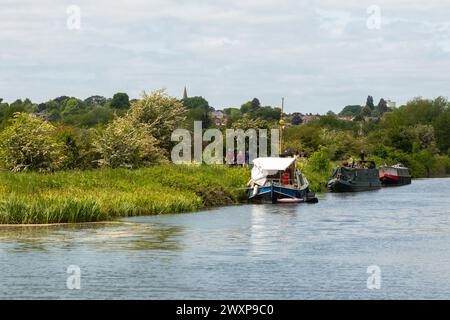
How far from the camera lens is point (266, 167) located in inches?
2601

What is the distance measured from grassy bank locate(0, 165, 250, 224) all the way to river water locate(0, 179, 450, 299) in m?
1.39

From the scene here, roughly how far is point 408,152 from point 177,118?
7384cm

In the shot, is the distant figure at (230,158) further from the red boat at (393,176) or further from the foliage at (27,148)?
the red boat at (393,176)

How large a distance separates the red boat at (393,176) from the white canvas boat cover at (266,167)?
42.7m

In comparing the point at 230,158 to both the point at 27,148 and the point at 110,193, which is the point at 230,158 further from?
the point at 110,193

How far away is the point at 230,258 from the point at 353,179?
2335 inches

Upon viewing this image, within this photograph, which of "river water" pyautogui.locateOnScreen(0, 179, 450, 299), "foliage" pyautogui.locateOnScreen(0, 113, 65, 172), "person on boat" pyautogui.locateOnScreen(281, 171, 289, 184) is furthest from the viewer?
"person on boat" pyautogui.locateOnScreen(281, 171, 289, 184)

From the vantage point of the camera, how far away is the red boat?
107306 millimetres

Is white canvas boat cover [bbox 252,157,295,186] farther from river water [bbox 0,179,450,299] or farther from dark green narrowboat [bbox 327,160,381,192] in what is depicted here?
dark green narrowboat [bbox 327,160,381,192]

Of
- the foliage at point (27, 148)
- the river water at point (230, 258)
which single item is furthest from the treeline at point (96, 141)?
the river water at point (230, 258)

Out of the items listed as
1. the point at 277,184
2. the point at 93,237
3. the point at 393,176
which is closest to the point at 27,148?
the point at 277,184

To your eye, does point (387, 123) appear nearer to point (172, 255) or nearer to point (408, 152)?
point (408, 152)

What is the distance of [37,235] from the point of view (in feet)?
128

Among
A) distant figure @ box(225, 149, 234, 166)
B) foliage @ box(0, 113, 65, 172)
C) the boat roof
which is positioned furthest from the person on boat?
foliage @ box(0, 113, 65, 172)
